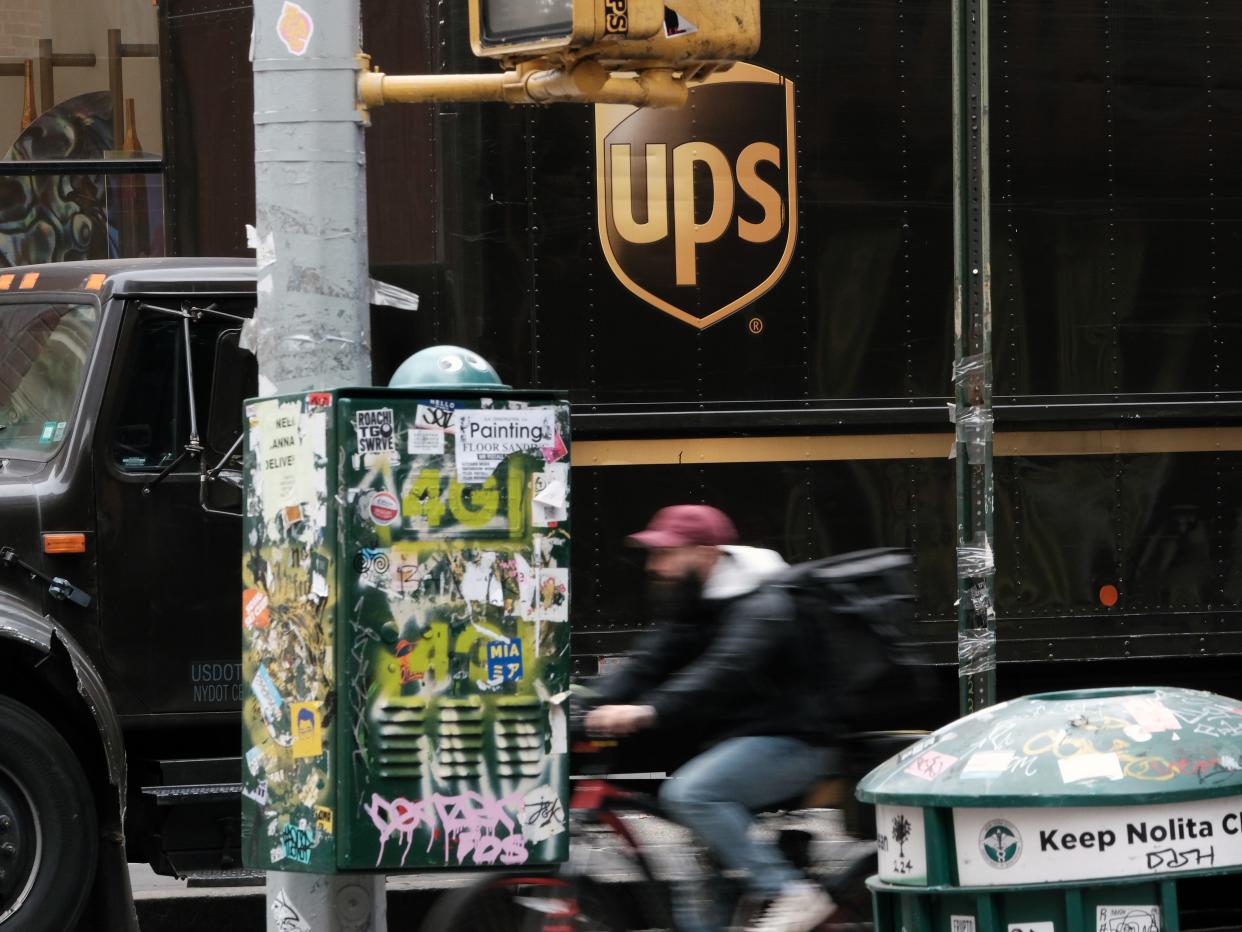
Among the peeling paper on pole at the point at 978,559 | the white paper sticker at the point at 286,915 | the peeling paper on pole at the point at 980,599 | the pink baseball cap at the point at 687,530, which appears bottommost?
the white paper sticker at the point at 286,915

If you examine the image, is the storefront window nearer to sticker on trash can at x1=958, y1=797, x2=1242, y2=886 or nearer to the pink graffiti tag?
the pink graffiti tag

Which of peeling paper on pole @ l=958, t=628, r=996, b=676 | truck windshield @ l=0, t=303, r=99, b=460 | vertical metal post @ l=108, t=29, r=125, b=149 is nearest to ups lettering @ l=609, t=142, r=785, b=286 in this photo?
peeling paper on pole @ l=958, t=628, r=996, b=676

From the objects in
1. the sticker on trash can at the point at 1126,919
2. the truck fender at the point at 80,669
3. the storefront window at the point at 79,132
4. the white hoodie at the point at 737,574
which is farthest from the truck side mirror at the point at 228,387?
the storefront window at the point at 79,132

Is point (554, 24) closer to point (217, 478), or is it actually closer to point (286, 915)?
point (286, 915)

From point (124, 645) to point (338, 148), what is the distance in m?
2.87

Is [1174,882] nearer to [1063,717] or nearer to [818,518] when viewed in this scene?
[1063,717]

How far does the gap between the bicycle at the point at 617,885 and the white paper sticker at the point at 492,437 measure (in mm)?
1312

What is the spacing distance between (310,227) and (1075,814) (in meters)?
2.17

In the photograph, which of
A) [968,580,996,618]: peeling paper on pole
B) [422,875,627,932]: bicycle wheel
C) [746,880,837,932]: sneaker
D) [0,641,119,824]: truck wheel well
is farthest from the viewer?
[968,580,996,618]: peeling paper on pole

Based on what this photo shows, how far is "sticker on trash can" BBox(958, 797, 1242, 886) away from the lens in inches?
169

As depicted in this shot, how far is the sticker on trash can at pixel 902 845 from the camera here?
454cm

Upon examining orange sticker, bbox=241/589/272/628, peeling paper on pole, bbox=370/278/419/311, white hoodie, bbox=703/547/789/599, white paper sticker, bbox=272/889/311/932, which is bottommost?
white paper sticker, bbox=272/889/311/932

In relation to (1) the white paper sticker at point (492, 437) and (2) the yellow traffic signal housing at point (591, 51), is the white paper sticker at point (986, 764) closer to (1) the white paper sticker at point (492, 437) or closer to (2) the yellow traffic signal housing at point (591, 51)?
(1) the white paper sticker at point (492, 437)

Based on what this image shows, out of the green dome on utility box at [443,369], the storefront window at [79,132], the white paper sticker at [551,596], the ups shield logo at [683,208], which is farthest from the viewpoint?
the storefront window at [79,132]
